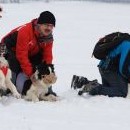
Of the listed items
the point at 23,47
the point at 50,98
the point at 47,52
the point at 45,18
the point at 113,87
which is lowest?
the point at 50,98

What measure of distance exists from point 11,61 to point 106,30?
16.1 meters

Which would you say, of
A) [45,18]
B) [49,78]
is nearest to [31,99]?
[49,78]

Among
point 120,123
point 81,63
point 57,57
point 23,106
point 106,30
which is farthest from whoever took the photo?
point 106,30

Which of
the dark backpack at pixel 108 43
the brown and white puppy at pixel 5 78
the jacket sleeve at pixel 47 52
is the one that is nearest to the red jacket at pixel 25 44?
the jacket sleeve at pixel 47 52

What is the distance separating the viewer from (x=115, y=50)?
6.84 m

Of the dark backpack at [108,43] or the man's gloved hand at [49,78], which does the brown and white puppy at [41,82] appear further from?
the dark backpack at [108,43]

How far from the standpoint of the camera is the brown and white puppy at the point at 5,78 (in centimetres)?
632

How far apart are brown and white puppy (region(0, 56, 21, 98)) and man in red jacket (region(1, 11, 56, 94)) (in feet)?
0.84

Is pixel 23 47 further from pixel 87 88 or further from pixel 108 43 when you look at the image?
pixel 108 43

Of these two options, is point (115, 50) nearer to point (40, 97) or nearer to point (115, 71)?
point (115, 71)

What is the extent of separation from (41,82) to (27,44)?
625mm

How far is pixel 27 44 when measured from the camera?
6.67m

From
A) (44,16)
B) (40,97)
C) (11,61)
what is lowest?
(40,97)

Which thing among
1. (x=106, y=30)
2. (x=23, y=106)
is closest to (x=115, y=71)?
(x=23, y=106)
